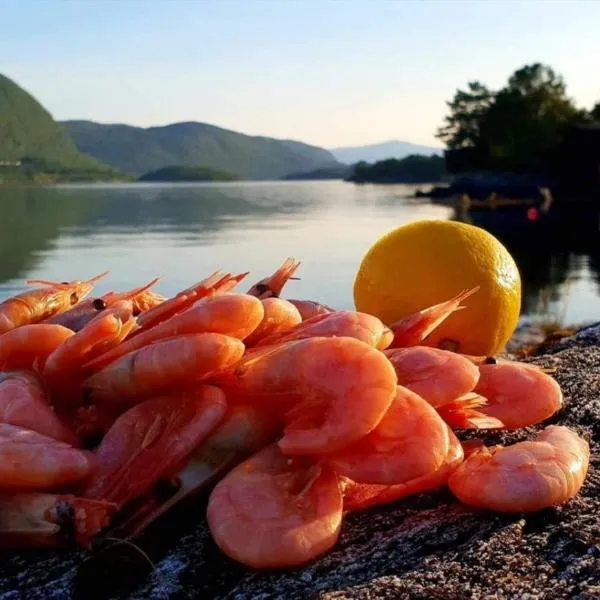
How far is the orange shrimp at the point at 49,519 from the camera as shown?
10.6 feet

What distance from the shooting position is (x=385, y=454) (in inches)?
127

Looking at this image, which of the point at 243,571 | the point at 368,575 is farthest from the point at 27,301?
the point at 368,575

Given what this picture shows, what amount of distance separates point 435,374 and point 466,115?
11450 centimetres

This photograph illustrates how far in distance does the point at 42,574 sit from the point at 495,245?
3212 mm

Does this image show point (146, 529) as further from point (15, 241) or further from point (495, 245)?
point (15, 241)

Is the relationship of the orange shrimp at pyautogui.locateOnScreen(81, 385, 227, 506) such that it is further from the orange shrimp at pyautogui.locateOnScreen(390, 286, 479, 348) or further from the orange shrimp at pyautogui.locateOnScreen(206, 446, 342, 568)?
the orange shrimp at pyautogui.locateOnScreen(390, 286, 479, 348)

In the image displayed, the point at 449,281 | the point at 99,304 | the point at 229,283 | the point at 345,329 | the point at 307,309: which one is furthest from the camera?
the point at 449,281

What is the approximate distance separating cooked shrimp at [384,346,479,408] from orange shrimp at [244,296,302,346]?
0.54m

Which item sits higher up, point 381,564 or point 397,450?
→ point 397,450

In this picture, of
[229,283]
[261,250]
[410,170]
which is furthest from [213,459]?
[410,170]

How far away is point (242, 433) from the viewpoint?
11.5 feet

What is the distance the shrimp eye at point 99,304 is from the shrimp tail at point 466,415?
175 cm

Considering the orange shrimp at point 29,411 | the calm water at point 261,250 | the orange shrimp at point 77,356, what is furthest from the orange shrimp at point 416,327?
the calm water at point 261,250

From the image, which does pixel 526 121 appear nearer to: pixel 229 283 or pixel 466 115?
pixel 466 115
